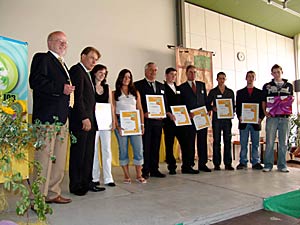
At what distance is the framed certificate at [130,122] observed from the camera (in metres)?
2.89

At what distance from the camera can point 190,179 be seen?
3.18 metres

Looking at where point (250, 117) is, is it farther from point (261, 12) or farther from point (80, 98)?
point (261, 12)

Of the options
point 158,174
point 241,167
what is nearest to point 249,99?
point 241,167

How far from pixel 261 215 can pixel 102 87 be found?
186 centimetres

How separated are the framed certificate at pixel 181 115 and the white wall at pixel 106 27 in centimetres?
180

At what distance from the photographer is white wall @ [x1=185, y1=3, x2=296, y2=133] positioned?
5930mm

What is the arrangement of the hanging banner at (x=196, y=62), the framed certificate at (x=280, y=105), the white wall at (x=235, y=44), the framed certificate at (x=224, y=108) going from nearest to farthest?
the framed certificate at (x=280, y=105), the framed certificate at (x=224, y=108), the hanging banner at (x=196, y=62), the white wall at (x=235, y=44)

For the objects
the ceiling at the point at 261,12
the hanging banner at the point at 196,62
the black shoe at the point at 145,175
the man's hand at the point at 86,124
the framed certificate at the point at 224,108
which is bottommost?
the black shoe at the point at 145,175

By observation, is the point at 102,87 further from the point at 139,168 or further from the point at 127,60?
the point at 127,60

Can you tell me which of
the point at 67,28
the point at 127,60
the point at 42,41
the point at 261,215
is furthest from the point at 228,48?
the point at 261,215


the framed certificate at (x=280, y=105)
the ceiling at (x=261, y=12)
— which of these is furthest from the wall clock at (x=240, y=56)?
the framed certificate at (x=280, y=105)

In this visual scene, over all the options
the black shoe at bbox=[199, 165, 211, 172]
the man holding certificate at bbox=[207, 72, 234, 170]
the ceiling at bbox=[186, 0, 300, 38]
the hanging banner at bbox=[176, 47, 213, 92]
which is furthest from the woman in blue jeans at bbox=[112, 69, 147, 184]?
the ceiling at bbox=[186, 0, 300, 38]

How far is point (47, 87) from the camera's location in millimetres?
2100

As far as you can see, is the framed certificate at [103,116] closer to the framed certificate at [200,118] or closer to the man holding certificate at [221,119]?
the framed certificate at [200,118]
